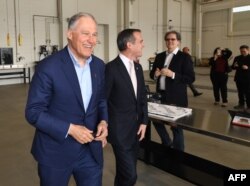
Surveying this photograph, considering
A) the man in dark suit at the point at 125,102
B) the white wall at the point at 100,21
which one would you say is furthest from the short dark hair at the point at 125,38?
the white wall at the point at 100,21

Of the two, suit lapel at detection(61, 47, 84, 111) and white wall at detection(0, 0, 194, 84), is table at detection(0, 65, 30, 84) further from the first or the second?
suit lapel at detection(61, 47, 84, 111)

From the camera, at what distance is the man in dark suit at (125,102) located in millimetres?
1881

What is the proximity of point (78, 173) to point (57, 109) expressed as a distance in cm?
38

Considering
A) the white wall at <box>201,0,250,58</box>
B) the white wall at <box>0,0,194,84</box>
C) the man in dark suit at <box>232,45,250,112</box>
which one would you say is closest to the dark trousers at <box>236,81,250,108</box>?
the man in dark suit at <box>232,45,250,112</box>

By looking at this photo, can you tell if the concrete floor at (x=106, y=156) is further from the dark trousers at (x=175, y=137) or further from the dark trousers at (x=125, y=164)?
the dark trousers at (x=125, y=164)

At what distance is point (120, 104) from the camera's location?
189 cm

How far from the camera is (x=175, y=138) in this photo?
2.89 m

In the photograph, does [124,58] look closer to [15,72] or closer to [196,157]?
[196,157]

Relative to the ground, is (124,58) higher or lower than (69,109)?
higher


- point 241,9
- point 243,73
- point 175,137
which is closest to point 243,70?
point 243,73

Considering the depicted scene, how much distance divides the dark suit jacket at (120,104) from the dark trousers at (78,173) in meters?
0.45

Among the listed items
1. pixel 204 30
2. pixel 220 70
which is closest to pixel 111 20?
pixel 204 30

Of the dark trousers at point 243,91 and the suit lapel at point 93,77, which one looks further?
the dark trousers at point 243,91

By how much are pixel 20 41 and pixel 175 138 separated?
8123 millimetres
